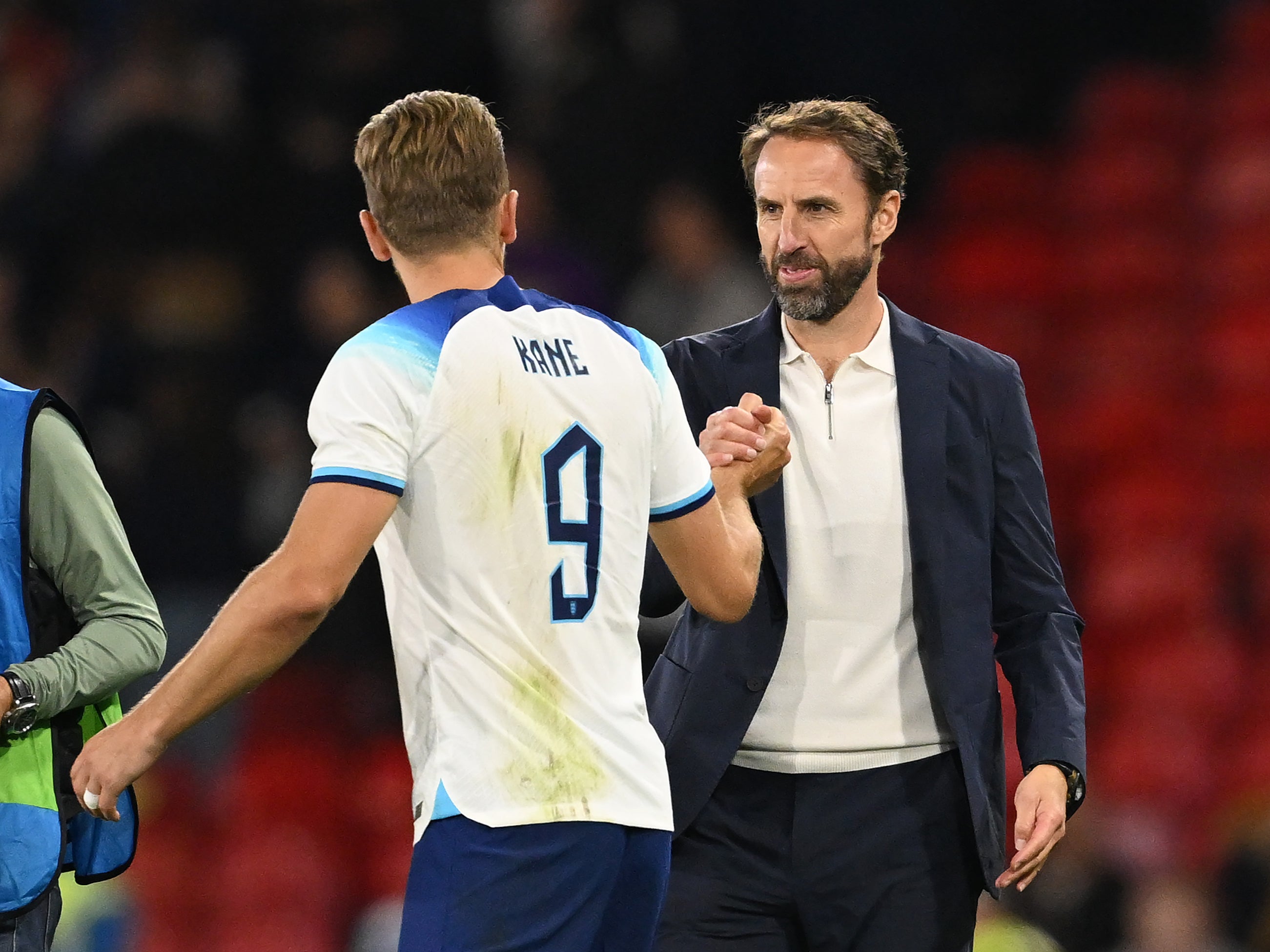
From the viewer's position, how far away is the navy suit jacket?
10.2ft

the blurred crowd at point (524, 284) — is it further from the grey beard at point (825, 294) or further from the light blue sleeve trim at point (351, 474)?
the light blue sleeve trim at point (351, 474)

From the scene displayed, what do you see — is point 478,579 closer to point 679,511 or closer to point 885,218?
point 679,511

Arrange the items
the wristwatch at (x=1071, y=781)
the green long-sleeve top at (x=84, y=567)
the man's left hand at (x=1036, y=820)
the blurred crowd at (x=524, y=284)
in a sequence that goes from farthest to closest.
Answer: the blurred crowd at (x=524, y=284), the wristwatch at (x=1071, y=781), the man's left hand at (x=1036, y=820), the green long-sleeve top at (x=84, y=567)

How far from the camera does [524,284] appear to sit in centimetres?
709

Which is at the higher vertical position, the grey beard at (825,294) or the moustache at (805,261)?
the moustache at (805,261)

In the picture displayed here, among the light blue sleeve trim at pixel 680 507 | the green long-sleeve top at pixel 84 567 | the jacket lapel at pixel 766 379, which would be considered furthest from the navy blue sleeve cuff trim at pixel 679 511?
the green long-sleeve top at pixel 84 567

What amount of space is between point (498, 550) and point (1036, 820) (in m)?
1.23

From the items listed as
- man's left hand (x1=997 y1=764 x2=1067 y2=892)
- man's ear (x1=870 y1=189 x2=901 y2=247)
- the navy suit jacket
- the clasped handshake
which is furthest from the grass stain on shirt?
man's ear (x1=870 y1=189 x2=901 y2=247)

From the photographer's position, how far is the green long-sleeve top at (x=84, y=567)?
2779mm

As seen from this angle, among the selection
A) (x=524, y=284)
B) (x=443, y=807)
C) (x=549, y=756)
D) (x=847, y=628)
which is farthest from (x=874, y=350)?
(x=524, y=284)

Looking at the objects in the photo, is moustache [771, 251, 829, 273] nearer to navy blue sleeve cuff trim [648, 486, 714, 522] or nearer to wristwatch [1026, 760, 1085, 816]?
navy blue sleeve cuff trim [648, 486, 714, 522]

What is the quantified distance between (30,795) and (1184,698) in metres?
4.64

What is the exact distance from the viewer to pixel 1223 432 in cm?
697

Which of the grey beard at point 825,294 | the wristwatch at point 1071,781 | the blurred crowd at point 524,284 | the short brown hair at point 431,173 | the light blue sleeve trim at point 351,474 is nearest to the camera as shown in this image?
the light blue sleeve trim at point 351,474
